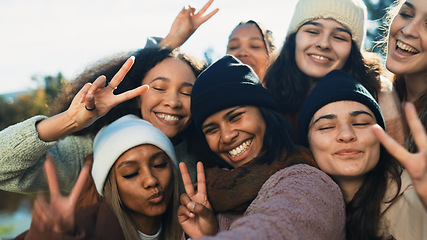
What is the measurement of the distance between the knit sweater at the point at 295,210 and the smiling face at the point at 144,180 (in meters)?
0.78

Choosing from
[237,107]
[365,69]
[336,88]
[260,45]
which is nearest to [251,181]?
[237,107]

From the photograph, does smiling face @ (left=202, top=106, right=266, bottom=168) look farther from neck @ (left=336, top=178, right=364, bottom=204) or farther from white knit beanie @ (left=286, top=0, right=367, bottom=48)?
white knit beanie @ (left=286, top=0, right=367, bottom=48)

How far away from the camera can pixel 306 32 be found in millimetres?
3701

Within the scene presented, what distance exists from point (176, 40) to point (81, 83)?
1.03 metres

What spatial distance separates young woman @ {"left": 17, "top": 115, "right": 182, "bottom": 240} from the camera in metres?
2.57

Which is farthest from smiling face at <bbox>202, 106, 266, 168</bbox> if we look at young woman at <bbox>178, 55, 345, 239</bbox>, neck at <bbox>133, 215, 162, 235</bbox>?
neck at <bbox>133, 215, 162, 235</bbox>

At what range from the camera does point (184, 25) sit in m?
3.98

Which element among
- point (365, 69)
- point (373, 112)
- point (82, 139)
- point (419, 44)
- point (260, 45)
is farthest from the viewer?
point (260, 45)

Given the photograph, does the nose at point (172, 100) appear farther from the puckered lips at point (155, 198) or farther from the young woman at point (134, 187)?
the puckered lips at point (155, 198)

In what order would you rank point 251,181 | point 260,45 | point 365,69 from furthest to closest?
1. point 260,45
2. point 365,69
3. point 251,181

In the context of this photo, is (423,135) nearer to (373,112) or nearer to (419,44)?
(373,112)

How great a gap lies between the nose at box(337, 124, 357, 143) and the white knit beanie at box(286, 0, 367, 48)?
1.56 meters

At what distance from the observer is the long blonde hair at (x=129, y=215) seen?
257 cm

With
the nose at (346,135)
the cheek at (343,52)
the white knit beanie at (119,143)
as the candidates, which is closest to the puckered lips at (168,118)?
the white knit beanie at (119,143)
